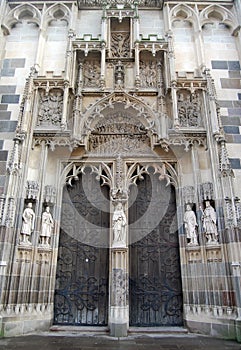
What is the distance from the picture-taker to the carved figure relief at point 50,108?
9211mm

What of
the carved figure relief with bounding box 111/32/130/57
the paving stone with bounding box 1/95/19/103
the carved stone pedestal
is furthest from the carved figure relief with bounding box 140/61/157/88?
the carved stone pedestal

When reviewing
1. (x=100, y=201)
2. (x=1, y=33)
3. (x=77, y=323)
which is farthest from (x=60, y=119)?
(x=77, y=323)

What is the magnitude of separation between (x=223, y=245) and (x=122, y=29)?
821 cm

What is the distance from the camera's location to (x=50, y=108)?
31.0ft

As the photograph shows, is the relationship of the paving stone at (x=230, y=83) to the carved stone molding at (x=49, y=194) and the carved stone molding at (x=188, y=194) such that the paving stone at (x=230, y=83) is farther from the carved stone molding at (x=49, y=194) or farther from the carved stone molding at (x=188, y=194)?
the carved stone molding at (x=49, y=194)

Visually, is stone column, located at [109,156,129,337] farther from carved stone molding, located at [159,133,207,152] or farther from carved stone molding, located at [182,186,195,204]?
carved stone molding, located at [159,133,207,152]

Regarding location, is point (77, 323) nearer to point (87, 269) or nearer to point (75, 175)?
point (87, 269)

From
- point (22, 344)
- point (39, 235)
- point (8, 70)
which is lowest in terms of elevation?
point (22, 344)

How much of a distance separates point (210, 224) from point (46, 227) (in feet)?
14.0

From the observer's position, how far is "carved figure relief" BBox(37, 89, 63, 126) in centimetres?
921

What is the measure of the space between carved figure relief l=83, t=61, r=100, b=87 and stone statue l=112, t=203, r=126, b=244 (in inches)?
174

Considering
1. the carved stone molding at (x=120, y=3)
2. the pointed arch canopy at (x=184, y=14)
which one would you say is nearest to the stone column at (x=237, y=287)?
the pointed arch canopy at (x=184, y=14)

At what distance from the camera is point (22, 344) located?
5.98 metres

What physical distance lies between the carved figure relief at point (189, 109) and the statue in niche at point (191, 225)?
105 inches
